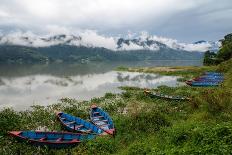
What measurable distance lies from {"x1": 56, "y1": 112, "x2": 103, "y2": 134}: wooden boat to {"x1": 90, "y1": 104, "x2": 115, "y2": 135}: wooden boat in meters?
0.84

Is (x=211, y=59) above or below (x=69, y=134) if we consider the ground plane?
above

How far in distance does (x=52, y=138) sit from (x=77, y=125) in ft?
18.6

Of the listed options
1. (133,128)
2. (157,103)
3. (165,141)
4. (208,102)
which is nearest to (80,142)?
(133,128)

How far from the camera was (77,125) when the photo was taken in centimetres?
3588

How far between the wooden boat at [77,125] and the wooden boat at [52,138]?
2.95m

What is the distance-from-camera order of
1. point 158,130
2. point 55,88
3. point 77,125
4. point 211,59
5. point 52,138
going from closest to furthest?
point 158,130 → point 52,138 → point 77,125 → point 55,88 → point 211,59

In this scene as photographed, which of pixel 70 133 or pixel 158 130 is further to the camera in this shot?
pixel 70 133

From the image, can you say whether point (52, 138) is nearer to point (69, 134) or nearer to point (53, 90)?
point (69, 134)

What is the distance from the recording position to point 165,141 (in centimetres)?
2270

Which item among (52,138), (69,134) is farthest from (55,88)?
(69,134)

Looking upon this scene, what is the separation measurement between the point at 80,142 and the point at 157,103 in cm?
2401

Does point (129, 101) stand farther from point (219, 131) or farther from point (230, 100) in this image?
point (219, 131)

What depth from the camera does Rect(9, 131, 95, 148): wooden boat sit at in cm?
2808

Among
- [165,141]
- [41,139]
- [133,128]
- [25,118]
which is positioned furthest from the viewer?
[25,118]
